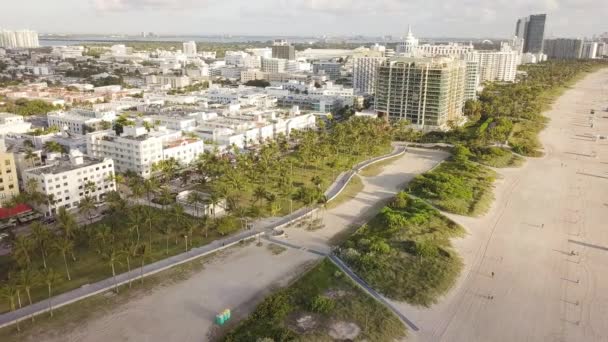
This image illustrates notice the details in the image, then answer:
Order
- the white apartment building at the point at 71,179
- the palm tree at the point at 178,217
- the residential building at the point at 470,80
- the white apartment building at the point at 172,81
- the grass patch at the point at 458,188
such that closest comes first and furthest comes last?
the palm tree at the point at 178,217 < the white apartment building at the point at 71,179 < the grass patch at the point at 458,188 < the residential building at the point at 470,80 < the white apartment building at the point at 172,81

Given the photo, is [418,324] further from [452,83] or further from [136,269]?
[452,83]

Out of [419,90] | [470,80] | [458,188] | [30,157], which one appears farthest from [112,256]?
[470,80]

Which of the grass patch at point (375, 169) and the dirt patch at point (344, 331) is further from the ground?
the dirt patch at point (344, 331)

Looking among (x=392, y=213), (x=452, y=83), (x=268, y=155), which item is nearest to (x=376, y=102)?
(x=452, y=83)

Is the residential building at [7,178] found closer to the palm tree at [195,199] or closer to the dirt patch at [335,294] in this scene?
the palm tree at [195,199]

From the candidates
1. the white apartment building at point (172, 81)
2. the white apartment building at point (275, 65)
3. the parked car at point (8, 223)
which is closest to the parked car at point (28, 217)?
the parked car at point (8, 223)

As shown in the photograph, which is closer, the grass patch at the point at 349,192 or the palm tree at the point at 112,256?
the palm tree at the point at 112,256
